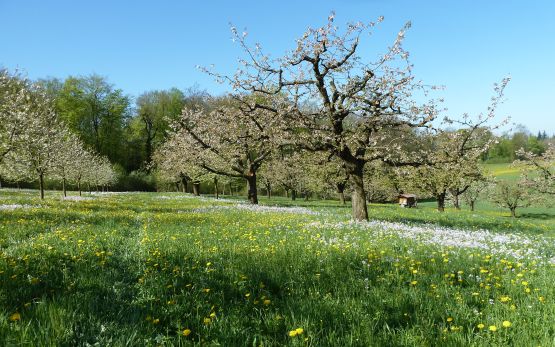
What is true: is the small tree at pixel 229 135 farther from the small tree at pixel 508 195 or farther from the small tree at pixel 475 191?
the small tree at pixel 508 195

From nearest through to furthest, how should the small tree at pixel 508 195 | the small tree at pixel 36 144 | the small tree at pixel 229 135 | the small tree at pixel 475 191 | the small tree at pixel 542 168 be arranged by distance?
1. the small tree at pixel 229 135
2. the small tree at pixel 36 144
3. the small tree at pixel 542 168
4. the small tree at pixel 508 195
5. the small tree at pixel 475 191

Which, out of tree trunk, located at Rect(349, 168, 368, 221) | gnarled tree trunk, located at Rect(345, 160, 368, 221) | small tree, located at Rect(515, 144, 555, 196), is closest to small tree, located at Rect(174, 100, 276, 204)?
gnarled tree trunk, located at Rect(345, 160, 368, 221)

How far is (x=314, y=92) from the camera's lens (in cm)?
1689

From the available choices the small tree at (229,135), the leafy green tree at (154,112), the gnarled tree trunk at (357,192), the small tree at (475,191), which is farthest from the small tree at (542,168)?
the leafy green tree at (154,112)

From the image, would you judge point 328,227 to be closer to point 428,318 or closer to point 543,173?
point 428,318

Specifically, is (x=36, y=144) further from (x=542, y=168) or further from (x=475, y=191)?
(x=475, y=191)

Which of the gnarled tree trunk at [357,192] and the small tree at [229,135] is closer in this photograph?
the gnarled tree trunk at [357,192]

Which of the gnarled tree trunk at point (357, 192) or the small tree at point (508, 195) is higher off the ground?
the gnarled tree trunk at point (357, 192)

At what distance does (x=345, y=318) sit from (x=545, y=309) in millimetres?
2703


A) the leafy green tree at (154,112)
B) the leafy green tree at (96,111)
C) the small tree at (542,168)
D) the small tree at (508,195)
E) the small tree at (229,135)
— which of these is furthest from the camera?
the leafy green tree at (154,112)

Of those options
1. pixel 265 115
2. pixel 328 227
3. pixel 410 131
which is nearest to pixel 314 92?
pixel 265 115

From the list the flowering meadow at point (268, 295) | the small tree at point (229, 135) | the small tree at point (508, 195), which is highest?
the small tree at point (229, 135)

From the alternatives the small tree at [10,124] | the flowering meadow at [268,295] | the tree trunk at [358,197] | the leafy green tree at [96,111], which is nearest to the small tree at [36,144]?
the small tree at [10,124]

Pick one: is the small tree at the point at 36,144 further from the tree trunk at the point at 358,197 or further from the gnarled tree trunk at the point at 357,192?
the tree trunk at the point at 358,197
